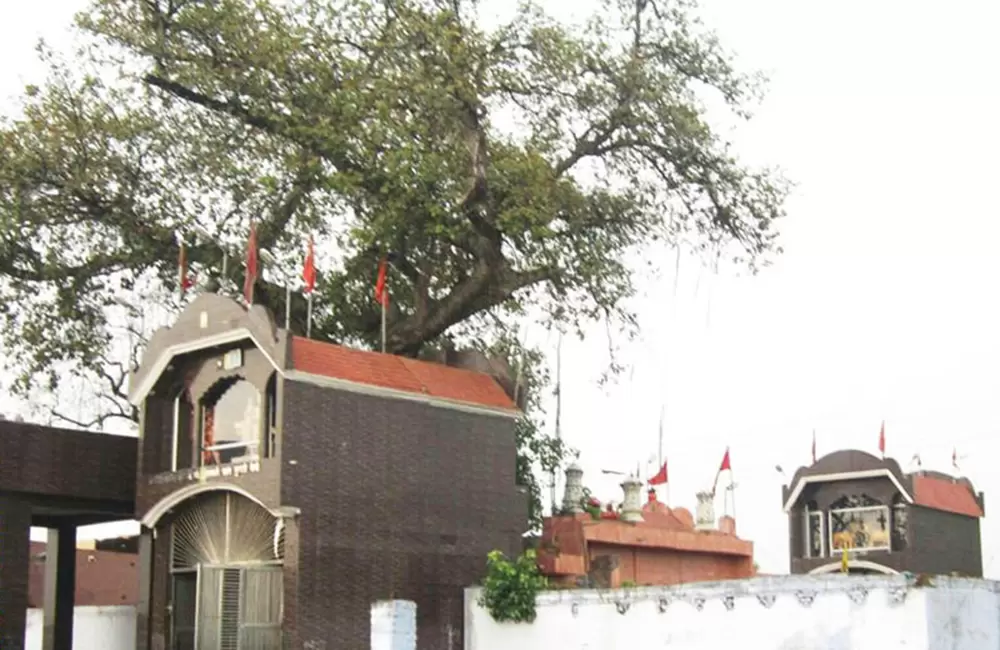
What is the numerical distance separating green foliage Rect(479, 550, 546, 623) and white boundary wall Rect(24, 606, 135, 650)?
7.04 metres

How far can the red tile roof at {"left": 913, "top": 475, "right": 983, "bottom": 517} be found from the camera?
88.6ft

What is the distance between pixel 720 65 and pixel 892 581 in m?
13.0

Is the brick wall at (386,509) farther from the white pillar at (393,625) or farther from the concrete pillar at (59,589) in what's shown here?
the concrete pillar at (59,589)

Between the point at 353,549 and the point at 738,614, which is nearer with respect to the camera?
the point at 738,614

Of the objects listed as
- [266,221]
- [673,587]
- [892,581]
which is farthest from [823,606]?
[266,221]

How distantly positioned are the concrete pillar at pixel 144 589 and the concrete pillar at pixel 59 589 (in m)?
3.58

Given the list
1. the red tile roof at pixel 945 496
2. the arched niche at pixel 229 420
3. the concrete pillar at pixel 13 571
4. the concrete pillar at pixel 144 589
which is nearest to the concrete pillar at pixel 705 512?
the red tile roof at pixel 945 496

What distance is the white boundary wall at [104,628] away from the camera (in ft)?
80.8

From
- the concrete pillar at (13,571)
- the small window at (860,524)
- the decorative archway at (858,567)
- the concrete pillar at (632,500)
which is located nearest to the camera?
the concrete pillar at (13,571)

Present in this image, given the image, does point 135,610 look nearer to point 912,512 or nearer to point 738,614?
point 738,614

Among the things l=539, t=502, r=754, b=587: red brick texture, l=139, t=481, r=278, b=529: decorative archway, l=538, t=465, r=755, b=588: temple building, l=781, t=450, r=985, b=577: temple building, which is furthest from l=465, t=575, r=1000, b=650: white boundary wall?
l=781, t=450, r=985, b=577: temple building

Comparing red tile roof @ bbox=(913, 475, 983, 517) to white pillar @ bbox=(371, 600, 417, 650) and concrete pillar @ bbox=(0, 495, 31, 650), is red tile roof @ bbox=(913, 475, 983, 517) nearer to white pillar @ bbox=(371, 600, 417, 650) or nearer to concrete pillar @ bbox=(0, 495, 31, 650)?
white pillar @ bbox=(371, 600, 417, 650)

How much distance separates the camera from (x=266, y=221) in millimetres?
27250

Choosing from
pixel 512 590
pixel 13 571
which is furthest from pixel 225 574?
pixel 512 590
